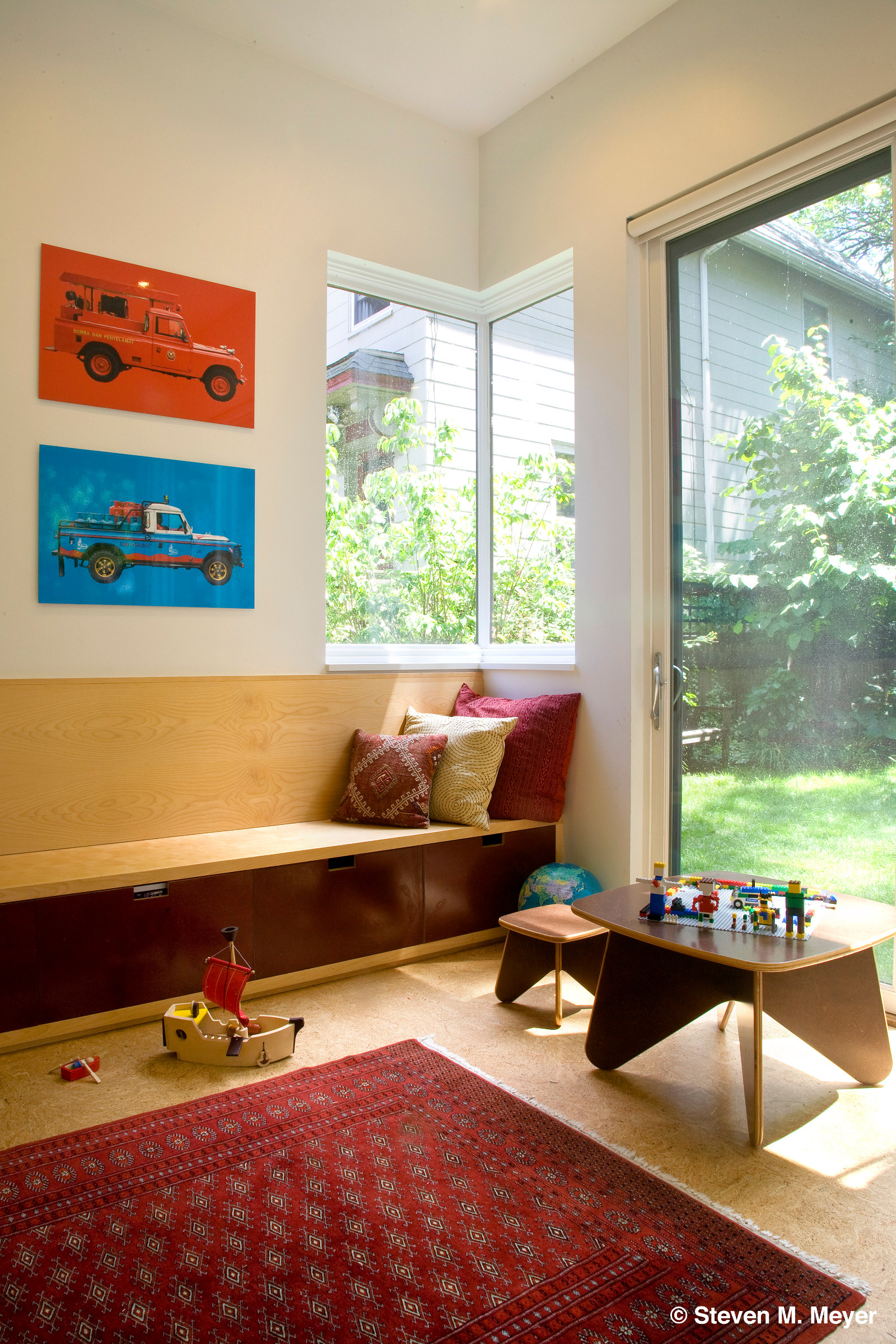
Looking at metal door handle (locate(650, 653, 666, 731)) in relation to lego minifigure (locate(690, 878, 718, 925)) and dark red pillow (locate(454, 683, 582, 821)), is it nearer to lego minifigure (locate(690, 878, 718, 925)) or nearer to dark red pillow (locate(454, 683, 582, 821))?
dark red pillow (locate(454, 683, 582, 821))

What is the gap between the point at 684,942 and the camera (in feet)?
6.54

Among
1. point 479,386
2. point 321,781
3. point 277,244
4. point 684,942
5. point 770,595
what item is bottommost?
point 684,942

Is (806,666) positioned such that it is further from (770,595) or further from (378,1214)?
(378,1214)

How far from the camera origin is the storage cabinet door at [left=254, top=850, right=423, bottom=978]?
280 centimetres

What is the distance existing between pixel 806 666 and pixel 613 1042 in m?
1.30

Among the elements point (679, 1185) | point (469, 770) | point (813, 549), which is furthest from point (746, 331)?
point (679, 1185)

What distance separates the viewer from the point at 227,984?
2.34 metres

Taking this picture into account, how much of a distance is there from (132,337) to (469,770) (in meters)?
1.94

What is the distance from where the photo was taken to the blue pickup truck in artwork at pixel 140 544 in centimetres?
295

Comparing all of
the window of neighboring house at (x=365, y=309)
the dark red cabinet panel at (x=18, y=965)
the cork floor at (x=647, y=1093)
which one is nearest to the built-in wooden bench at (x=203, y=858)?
the dark red cabinet panel at (x=18, y=965)

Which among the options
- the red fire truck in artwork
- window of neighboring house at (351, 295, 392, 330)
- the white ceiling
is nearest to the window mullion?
window of neighboring house at (351, 295, 392, 330)

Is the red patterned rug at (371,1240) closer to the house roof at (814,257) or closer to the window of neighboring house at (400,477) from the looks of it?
the window of neighboring house at (400,477)

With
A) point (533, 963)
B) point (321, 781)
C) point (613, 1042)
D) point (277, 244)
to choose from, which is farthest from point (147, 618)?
point (613, 1042)

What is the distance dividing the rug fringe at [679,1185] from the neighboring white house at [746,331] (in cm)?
185
